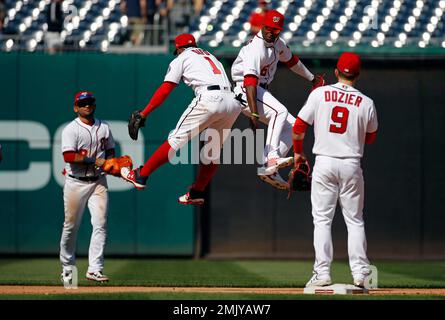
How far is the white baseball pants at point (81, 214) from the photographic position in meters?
11.6

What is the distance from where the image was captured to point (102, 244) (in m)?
11.7

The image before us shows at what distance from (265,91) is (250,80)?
0.44m

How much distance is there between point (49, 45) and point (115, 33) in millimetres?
1235

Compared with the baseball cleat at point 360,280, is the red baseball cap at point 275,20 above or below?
above

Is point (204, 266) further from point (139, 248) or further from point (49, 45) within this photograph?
point (49, 45)

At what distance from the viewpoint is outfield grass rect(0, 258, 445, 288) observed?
39.9 feet

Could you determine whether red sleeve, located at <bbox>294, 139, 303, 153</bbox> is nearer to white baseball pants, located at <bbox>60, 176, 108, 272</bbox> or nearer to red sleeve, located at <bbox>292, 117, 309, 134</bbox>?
red sleeve, located at <bbox>292, 117, 309, 134</bbox>

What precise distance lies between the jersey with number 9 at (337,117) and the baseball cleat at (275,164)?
81 cm

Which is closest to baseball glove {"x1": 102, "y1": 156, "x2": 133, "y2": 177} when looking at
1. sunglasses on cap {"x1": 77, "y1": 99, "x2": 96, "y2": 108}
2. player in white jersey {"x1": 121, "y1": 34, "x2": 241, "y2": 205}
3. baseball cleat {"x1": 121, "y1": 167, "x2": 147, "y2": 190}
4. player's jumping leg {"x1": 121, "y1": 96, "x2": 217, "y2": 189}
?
baseball cleat {"x1": 121, "y1": 167, "x2": 147, "y2": 190}

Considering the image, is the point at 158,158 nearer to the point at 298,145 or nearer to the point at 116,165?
the point at 116,165

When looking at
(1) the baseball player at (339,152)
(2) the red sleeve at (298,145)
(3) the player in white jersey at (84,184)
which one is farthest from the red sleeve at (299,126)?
(3) the player in white jersey at (84,184)

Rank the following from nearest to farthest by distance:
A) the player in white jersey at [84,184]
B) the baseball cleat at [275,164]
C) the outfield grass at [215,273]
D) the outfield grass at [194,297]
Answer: the outfield grass at [194,297], the baseball cleat at [275,164], the player in white jersey at [84,184], the outfield grass at [215,273]

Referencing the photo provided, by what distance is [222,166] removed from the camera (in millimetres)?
17438

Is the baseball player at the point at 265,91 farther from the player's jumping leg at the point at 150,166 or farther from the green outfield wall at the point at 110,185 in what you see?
the green outfield wall at the point at 110,185
